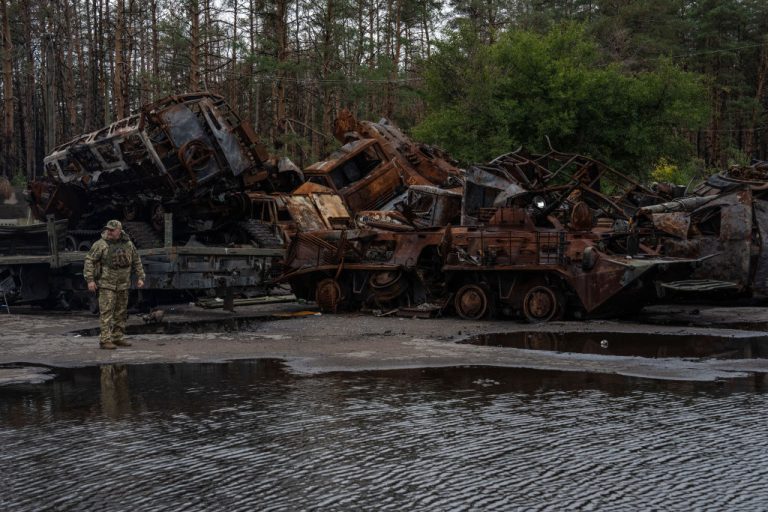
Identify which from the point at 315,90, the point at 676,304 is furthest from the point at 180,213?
the point at 315,90

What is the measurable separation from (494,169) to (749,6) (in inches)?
1643

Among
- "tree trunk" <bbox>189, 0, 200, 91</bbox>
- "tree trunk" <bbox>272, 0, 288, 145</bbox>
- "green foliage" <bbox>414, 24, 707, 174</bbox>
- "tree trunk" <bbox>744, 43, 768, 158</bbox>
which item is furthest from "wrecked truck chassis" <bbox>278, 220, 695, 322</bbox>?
"tree trunk" <bbox>744, 43, 768, 158</bbox>

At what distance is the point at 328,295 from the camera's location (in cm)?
1705

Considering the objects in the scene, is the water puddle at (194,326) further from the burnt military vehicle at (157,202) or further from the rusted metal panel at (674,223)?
the rusted metal panel at (674,223)

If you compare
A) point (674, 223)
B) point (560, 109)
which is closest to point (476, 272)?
point (674, 223)

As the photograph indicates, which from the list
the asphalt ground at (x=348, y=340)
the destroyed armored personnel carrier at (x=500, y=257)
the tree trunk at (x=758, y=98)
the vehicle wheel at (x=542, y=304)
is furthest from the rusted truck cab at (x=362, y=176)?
the tree trunk at (x=758, y=98)

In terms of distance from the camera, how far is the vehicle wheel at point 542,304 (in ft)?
48.0

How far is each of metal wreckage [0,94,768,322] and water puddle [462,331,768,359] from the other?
1.45 m

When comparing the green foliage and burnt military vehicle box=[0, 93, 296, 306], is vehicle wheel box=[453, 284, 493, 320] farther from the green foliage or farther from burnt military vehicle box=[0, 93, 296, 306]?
the green foliage

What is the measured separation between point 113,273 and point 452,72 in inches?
858

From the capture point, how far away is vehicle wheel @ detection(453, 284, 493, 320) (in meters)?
15.4

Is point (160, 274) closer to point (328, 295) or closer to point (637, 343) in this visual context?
point (328, 295)

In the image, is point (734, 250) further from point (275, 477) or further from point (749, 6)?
point (749, 6)

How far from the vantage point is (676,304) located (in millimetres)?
18047
